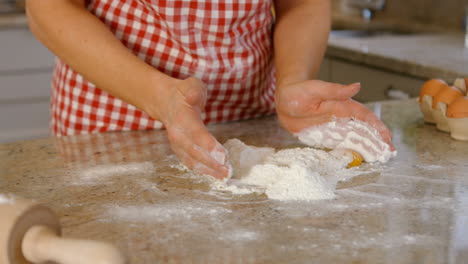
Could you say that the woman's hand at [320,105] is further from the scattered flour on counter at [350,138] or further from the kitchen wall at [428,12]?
the kitchen wall at [428,12]

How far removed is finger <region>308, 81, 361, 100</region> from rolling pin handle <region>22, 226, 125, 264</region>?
1.60 feet

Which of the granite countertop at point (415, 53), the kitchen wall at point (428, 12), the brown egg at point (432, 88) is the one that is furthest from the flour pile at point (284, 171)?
the kitchen wall at point (428, 12)

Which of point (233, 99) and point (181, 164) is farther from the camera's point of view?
point (233, 99)

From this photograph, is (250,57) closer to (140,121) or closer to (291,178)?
(140,121)

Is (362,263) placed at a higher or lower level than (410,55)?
higher

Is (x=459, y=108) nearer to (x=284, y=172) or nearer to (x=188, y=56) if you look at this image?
(x=284, y=172)

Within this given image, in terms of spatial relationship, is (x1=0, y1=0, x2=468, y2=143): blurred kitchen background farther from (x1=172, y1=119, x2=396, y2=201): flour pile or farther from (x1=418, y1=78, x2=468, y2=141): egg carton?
(x1=172, y1=119, x2=396, y2=201): flour pile

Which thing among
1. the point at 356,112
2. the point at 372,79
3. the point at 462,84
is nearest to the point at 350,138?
the point at 356,112

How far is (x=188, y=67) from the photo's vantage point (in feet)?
3.73

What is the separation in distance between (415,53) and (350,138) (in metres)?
1.03

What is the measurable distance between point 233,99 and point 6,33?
5.50 feet

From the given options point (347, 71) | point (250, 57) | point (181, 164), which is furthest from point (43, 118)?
point (181, 164)

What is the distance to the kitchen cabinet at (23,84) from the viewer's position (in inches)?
103

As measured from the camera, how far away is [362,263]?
24.4 inches
